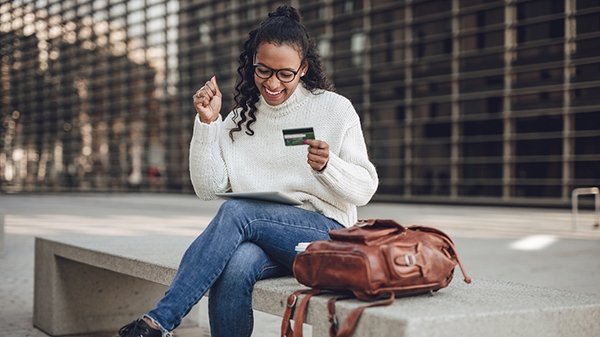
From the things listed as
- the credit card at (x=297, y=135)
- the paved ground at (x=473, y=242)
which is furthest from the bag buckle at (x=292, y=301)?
the paved ground at (x=473, y=242)

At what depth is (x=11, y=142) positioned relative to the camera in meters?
35.0

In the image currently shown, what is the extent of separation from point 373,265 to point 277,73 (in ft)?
3.95

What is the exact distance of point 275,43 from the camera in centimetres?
296

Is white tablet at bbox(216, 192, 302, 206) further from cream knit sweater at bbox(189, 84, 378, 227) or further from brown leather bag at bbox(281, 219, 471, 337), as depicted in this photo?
brown leather bag at bbox(281, 219, 471, 337)

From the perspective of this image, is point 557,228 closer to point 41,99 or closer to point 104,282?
point 104,282

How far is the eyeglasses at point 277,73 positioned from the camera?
299cm

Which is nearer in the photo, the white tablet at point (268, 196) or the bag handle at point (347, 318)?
the bag handle at point (347, 318)

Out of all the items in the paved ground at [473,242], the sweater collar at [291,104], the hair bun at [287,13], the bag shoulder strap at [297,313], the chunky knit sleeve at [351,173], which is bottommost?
the paved ground at [473,242]

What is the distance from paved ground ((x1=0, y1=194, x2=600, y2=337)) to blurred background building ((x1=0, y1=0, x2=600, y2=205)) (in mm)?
1475

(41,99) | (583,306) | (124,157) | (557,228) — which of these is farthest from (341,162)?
(41,99)

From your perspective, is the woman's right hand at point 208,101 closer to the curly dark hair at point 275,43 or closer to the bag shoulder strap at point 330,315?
the curly dark hair at point 275,43

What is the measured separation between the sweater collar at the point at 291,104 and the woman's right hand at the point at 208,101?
0.74 feet

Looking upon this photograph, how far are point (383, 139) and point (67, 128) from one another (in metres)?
17.5

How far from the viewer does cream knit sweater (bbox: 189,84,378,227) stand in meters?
2.94
